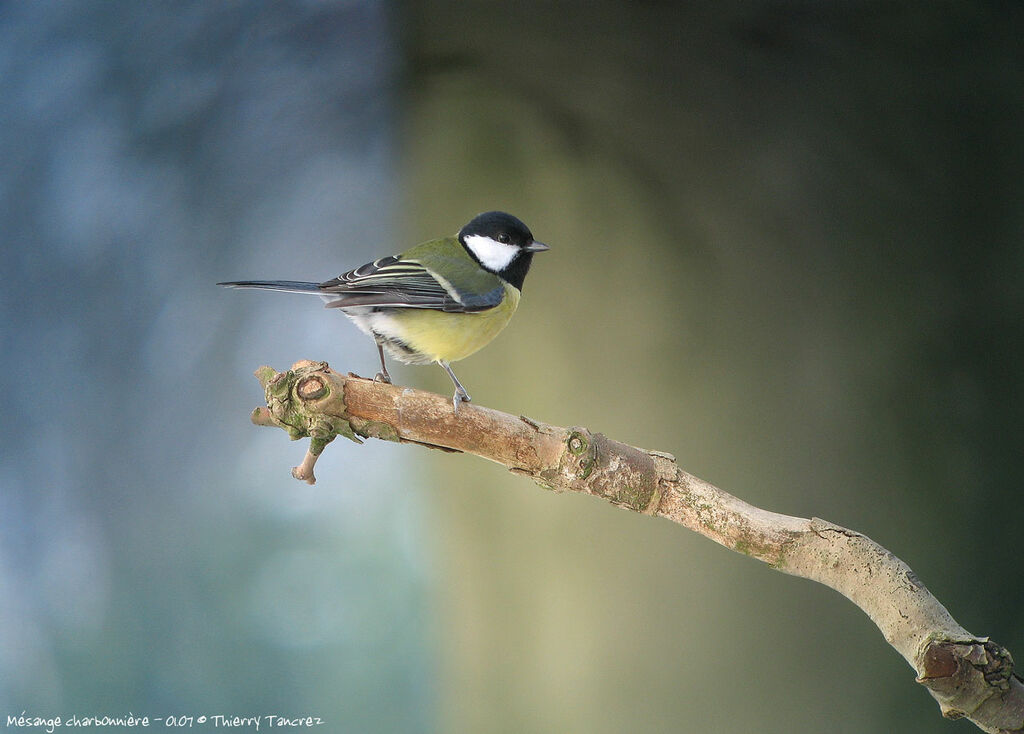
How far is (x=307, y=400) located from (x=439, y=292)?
0.30 m

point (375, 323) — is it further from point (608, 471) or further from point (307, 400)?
point (608, 471)

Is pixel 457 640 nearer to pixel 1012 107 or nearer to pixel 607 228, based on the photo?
pixel 607 228

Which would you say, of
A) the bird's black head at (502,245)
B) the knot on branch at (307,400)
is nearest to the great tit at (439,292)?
the bird's black head at (502,245)

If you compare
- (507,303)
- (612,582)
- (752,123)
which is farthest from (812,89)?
(612,582)

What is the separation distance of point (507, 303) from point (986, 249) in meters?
1.08

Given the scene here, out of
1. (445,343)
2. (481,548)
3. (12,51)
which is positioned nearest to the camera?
(445,343)

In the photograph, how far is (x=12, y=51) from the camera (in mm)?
1689

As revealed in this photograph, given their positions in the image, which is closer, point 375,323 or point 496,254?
point 375,323

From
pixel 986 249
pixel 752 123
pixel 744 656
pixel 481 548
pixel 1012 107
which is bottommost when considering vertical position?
pixel 744 656

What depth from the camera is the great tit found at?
4.37 feet

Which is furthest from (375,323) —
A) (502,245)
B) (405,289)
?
(502,245)

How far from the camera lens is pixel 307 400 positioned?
1.25m

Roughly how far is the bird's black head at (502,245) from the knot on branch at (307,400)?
0.41 metres

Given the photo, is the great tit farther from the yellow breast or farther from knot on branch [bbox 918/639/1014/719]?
knot on branch [bbox 918/639/1014/719]
